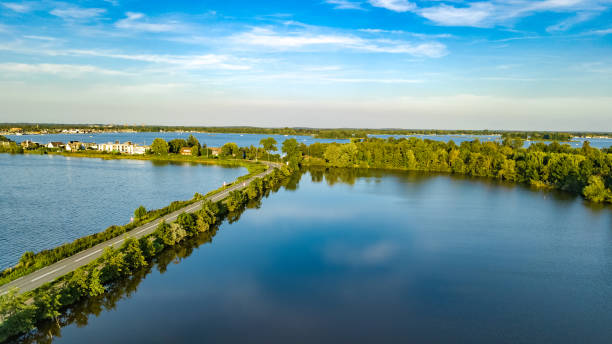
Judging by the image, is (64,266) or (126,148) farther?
(126,148)

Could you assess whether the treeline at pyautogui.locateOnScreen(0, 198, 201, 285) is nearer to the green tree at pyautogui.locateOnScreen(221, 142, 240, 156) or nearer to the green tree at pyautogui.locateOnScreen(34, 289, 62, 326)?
the green tree at pyautogui.locateOnScreen(34, 289, 62, 326)

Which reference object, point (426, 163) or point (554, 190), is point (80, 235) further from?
point (426, 163)

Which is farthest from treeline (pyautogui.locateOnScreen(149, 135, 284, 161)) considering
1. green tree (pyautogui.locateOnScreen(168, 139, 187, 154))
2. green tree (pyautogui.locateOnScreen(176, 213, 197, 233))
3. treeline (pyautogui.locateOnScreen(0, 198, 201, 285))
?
treeline (pyautogui.locateOnScreen(0, 198, 201, 285))

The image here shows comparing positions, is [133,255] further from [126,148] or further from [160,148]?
[126,148]

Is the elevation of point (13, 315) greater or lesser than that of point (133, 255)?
lesser

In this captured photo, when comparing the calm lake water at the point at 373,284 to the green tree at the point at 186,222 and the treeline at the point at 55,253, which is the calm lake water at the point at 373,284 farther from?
the treeline at the point at 55,253

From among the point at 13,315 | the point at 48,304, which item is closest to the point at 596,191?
the point at 48,304

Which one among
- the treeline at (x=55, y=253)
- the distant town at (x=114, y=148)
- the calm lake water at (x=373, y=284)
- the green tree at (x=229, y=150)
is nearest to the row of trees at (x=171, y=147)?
the distant town at (x=114, y=148)

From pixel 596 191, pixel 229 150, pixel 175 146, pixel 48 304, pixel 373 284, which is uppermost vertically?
pixel 175 146
